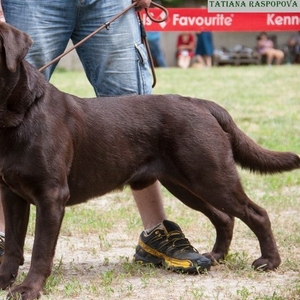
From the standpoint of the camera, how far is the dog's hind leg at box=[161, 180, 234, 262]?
14.5ft

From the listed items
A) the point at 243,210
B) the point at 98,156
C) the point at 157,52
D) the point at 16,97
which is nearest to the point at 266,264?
the point at 243,210

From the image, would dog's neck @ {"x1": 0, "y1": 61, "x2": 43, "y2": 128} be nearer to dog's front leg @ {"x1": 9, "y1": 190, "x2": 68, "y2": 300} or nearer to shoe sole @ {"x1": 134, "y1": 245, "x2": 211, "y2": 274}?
dog's front leg @ {"x1": 9, "y1": 190, "x2": 68, "y2": 300}

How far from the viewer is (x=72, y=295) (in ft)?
12.2

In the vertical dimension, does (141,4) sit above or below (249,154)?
above

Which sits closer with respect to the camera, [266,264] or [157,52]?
[266,264]

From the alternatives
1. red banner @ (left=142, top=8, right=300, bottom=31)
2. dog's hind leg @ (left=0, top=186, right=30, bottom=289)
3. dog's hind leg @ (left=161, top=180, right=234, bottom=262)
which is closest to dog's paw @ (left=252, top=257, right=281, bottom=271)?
dog's hind leg @ (left=161, top=180, right=234, bottom=262)

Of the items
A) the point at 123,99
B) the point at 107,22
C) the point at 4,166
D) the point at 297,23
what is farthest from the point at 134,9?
the point at 297,23

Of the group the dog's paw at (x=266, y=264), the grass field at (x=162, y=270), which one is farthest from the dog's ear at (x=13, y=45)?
the dog's paw at (x=266, y=264)

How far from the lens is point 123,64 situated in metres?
4.44

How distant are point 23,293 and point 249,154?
151 centimetres

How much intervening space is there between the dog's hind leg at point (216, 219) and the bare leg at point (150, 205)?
11 cm

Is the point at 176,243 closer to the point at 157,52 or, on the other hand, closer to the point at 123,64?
the point at 123,64

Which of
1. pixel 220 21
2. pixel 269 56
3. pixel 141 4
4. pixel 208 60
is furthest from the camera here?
pixel 269 56

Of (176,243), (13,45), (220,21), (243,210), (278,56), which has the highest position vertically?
(13,45)
